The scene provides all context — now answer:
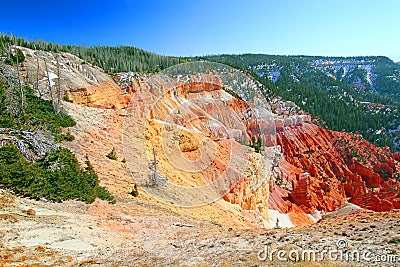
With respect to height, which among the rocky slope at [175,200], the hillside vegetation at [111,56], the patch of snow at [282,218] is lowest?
the patch of snow at [282,218]

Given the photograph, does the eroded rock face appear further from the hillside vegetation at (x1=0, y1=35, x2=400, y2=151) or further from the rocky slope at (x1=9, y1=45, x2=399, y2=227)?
the hillside vegetation at (x1=0, y1=35, x2=400, y2=151)

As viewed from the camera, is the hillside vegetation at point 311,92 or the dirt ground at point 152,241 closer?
the dirt ground at point 152,241

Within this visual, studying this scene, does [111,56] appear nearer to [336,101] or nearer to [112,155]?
[112,155]

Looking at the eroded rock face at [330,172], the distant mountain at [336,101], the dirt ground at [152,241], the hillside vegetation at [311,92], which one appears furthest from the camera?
the distant mountain at [336,101]

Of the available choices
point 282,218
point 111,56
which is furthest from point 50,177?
point 111,56

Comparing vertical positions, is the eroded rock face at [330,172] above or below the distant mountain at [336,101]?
below

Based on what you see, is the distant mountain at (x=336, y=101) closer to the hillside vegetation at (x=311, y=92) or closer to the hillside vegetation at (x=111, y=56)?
the hillside vegetation at (x=311, y=92)

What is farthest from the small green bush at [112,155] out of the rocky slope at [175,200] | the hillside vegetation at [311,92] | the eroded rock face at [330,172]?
the eroded rock face at [330,172]

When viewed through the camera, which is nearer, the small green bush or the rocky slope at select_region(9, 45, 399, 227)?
the small green bush

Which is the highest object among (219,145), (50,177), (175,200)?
(50,177)

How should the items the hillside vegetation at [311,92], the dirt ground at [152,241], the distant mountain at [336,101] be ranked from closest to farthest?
1. the dirt ground at [152,241]
2. the hillside vegetation at [311,92]
3. the distant mountain at [336,101]

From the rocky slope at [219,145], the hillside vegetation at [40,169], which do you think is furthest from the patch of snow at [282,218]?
the hillside vegetation at [40,169]

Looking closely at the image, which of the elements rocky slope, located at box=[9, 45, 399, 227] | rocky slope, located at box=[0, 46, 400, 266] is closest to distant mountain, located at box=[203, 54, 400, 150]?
rocky slope, located at box=[9, 45, 399, 227]

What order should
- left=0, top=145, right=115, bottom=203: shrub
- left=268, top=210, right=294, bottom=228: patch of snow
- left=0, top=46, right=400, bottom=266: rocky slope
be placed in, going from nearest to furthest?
left=0, top=46, right=400, bottom=266: rocky slope < left=0, top=145, right=115, bottom=203: shrub < left=268, top=210, right=294, bottom=228: patch of snow
